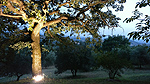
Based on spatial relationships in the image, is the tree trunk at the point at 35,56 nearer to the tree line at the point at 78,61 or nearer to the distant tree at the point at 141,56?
the tree line at the point at 78,61

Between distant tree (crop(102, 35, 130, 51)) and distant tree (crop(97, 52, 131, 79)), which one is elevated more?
distant tree (crop(102, 35, 130, 51))

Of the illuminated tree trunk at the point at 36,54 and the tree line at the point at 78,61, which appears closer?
the illuminated tree trunk at the point at 36,54

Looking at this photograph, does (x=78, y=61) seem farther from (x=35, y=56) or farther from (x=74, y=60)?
(x=35, y=56)

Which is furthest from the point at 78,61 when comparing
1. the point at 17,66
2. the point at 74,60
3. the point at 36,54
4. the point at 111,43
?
the point at 111,43

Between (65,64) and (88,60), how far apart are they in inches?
209

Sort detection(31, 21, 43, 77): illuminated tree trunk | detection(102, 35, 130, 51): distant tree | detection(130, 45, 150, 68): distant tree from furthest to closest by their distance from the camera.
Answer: detection(102, 35, 130, 51): distant tree
detection(130, 45, 150, 68): distant tree
detection(31, 21, 43, 77): illuminated tree trunk

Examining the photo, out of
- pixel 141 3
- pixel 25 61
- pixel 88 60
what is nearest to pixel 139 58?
pixel 88 60

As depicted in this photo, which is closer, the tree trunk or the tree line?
the tree trunk

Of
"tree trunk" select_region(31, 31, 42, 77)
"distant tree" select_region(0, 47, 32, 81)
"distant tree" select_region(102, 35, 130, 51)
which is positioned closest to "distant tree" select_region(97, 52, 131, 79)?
"tree trunk" select_region(31, 31, 42, 77)

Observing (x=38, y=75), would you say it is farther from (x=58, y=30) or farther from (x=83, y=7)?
(x=83, y=7)

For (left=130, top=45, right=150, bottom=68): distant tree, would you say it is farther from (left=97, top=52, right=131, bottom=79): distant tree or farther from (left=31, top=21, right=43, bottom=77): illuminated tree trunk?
(left=31, top=21, right=43, bottom=77): illuminated tree trunk

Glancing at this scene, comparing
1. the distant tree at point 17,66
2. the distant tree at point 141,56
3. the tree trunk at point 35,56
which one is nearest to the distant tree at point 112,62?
the tree trunk at point 35,56

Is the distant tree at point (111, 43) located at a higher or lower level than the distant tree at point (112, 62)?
higher

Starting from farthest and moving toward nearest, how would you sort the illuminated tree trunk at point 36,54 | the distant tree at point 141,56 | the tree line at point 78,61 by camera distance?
1. the distant tree at point 141,56
2. the tree line at point 78,61
3. the illuminated tree trunk at point 36,54
